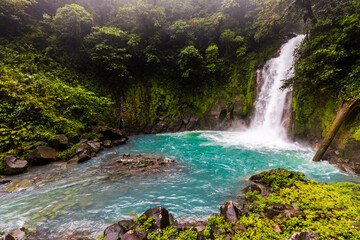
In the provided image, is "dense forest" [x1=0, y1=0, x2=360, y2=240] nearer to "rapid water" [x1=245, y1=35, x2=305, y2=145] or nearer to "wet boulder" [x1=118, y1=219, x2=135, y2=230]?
"wet boulder" [x1=118, y1=219, x2=135, y2=230]

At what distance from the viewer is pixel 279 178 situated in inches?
194

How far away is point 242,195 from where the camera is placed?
15.6 feet

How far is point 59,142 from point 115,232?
6.92 metres

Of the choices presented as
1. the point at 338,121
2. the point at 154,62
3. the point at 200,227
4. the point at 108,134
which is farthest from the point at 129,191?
the point at 154,62

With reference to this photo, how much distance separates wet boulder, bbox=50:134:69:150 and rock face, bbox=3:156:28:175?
147 centimetres

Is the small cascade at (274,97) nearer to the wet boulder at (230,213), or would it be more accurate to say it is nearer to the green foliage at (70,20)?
the wet boulder at (230,213)

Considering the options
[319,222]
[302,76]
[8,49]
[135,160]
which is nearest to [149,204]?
[135,160]

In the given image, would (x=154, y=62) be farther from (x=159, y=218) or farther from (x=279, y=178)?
(x=159, y=218)

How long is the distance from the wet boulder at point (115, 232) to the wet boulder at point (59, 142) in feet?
22.0

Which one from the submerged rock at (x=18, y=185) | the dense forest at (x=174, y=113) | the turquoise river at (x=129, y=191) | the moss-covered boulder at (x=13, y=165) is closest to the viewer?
the dense forest at (x=174, y=113)

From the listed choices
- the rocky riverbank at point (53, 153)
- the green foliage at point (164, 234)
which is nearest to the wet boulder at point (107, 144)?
the rocky riverbank at point (53, 153)

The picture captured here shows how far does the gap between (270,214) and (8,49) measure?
17.9m

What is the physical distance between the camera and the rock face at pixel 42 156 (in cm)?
659

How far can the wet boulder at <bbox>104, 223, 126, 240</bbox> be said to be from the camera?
299 centimetres
